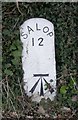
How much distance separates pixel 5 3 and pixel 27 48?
284 mm

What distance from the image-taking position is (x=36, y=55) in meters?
4.70

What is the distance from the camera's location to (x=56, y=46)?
15.5 ft

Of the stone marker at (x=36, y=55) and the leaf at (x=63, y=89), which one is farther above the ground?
the stone marker at (x=36, y=55)

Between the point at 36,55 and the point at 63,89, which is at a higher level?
the point at 36,55

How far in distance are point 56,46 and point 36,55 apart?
13 cm

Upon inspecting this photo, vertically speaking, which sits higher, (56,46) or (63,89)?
(56,46)

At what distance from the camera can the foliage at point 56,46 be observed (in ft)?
15.4

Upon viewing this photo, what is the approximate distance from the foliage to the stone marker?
0.04 m

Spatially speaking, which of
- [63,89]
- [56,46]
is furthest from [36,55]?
[63,89]

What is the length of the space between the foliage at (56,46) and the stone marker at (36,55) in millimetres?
35

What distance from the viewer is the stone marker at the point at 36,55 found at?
469 cm

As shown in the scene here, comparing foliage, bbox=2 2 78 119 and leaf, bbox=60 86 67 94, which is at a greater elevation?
foliage, bbox=2 2 78 119

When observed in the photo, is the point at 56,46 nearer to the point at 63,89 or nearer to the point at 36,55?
the point at 36,55

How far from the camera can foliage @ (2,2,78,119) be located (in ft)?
15.4
